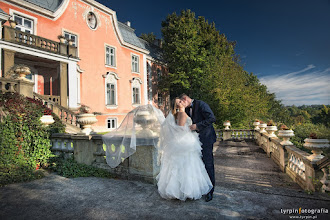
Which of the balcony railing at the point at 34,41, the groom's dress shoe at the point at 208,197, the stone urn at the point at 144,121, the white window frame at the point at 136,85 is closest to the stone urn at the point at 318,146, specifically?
the groom's dress shoe at the point at 208,197

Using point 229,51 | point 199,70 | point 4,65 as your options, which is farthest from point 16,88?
point 229,51

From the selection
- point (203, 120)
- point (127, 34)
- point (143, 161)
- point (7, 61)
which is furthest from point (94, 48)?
point (203, 120)

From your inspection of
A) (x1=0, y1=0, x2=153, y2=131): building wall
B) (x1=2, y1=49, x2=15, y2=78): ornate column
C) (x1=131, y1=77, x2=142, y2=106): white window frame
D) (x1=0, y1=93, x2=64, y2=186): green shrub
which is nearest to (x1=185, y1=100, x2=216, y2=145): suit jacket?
(x1=0, y1=93, x2=64, y2=186): green shrub

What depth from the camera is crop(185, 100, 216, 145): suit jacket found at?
10.4 ft

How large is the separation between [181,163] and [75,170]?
122 inches

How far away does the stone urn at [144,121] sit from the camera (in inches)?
154

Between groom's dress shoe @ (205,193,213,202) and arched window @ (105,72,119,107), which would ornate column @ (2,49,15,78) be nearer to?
arched window @ (105,72,119,107)

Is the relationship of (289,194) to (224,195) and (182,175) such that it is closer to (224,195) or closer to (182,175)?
(224,195)

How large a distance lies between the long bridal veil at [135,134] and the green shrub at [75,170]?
581 millimetres

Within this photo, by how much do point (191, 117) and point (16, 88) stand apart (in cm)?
707

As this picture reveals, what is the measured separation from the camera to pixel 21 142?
480 cm

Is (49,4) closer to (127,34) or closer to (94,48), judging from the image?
(94,48)

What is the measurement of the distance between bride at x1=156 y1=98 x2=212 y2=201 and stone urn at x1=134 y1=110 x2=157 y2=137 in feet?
2.65

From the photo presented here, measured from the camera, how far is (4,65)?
895cm
